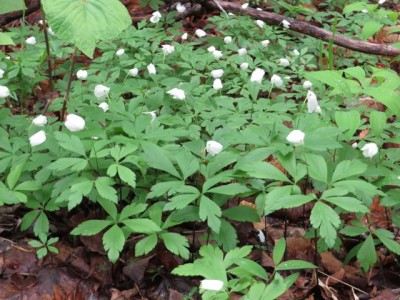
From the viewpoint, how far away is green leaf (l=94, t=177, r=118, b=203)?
6.10 ft

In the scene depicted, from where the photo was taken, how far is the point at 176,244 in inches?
74.9

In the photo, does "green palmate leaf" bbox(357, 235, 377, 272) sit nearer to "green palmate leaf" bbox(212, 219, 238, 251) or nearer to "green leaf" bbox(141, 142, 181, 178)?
"green palmate leaf" bbox(212, 219, 238, 251)

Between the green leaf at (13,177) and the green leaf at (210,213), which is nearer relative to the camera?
the green leaf at (210,213)

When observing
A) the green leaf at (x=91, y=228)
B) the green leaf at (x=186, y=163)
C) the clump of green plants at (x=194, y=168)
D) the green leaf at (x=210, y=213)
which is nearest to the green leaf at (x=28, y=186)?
the clump of green plants at (x=194, y=168)

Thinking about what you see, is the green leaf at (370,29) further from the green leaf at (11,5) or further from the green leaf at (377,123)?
the green leaf at (11,5)

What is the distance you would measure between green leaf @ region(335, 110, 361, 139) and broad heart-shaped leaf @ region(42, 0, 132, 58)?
1147 mm

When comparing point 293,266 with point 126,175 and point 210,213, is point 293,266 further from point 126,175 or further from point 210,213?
point 126,175

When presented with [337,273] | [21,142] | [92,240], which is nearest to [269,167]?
[337,273]

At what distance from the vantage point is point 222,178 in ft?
6.45

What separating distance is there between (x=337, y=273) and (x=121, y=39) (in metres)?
2.32

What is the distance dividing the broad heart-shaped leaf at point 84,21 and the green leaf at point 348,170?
101cm

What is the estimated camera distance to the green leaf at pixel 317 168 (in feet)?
6.17

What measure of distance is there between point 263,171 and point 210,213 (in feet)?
0.93

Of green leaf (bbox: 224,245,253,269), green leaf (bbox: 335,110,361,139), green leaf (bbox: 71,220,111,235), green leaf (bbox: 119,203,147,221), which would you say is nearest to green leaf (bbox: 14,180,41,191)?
green leaf (bbox: 71,220,111,235)
